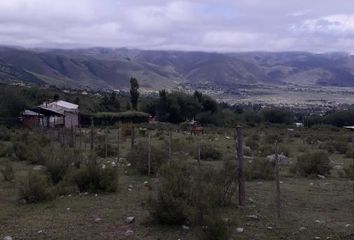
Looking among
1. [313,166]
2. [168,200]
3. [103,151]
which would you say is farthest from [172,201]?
[103,151]

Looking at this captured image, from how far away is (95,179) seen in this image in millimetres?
20891

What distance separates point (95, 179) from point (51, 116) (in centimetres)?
6272

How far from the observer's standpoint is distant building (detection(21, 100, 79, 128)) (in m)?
78.7

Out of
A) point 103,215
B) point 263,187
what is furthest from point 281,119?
point 103,215

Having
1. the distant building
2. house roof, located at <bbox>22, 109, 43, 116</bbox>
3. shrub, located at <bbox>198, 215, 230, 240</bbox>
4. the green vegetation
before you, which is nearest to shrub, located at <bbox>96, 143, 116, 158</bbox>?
the green vegetation

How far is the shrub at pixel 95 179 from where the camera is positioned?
20609 millimetres

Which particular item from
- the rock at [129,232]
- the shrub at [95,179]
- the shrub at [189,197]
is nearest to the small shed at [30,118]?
the shrub at [95,179]

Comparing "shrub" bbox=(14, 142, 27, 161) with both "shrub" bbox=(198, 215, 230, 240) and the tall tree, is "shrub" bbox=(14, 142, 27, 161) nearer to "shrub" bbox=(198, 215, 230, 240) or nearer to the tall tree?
"shrub" bbox=(198, 215, 230, 240)

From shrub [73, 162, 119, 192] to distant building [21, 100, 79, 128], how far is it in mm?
55410

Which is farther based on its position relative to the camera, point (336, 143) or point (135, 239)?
point (336, 143)

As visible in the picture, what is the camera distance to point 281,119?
318 feet

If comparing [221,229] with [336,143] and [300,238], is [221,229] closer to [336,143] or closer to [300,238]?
[300,238]

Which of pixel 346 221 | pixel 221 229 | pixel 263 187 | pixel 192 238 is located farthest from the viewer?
pixel 263 187

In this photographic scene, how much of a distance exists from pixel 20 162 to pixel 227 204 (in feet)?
58.1
